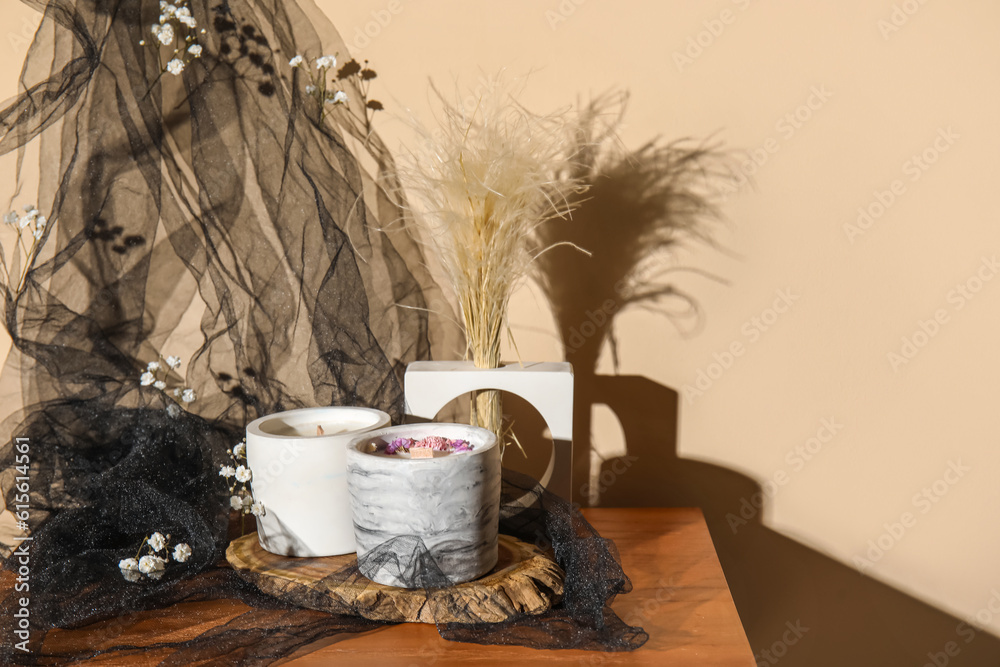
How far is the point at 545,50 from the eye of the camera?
939 mm

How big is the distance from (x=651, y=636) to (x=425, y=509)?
0.71ft

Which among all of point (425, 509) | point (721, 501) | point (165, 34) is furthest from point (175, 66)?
point (721, 501)

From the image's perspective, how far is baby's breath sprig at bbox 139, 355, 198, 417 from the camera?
0.83 metres

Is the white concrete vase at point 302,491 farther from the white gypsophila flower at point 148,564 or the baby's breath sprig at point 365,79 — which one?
the baby's breath sprig at point 365,79

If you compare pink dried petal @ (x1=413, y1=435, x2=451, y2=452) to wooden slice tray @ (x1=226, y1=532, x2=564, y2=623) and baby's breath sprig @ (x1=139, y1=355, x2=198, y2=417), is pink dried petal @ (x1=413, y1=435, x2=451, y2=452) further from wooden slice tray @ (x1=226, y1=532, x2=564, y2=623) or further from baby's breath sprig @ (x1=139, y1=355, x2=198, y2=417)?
baby's breath sprig @ (x1=139, y1=355, x2=198, y2=417)

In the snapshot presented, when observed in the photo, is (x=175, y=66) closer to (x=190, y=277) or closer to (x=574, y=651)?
(x=190, y=277)

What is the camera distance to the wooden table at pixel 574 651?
1.95ft

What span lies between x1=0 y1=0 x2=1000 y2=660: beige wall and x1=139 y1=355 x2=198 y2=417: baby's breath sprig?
0.38m

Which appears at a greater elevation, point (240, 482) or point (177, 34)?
point (177, 34)

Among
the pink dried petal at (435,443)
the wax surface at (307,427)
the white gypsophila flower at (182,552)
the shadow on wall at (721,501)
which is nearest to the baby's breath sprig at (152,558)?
the white gypsophila flower at (182,552)

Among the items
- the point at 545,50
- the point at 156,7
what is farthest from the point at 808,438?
the point at 156,7

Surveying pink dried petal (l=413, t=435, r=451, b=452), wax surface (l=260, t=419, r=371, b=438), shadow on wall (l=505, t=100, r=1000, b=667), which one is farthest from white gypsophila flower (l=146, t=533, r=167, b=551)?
shadow on wall (l=505, t=100, r=1000, b=667)

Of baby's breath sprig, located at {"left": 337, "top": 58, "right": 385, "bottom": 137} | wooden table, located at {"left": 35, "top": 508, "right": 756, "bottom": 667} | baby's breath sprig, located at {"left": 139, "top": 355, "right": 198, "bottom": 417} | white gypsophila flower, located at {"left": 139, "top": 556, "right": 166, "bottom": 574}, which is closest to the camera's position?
wooden table, located at {"left": 35, "top": 508, "right": 756, "bottom": 667}

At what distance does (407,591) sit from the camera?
25.6 inches
